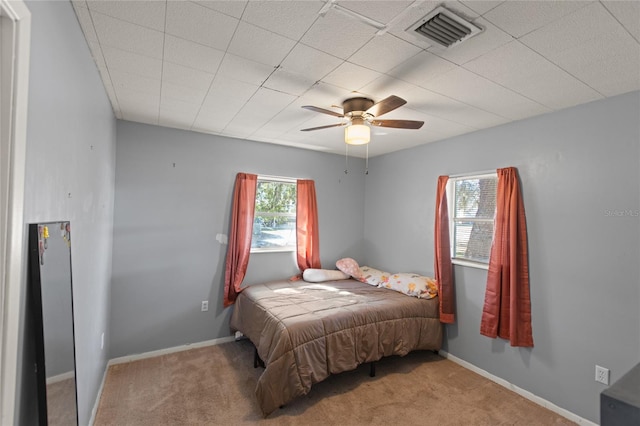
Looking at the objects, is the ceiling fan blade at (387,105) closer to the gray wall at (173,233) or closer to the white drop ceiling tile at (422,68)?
the white drop ceiling tile at (422,68)

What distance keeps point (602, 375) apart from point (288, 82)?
3.20 metres

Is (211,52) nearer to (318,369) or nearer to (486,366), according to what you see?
(318,369)

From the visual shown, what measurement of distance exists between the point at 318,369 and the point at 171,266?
199cm

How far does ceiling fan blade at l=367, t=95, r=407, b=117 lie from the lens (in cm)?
201

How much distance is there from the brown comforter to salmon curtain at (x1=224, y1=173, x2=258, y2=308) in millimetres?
176

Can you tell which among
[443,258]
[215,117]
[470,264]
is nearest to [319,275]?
[443,258]

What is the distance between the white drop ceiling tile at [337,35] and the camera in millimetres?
1457

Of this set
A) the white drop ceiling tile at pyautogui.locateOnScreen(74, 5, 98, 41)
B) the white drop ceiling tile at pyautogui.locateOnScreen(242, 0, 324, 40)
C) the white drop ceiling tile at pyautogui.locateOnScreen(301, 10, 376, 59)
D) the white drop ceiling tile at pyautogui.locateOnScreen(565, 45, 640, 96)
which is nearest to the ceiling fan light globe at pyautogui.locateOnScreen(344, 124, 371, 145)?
the white drop ceiling tile at pyautogui.locateOnScreen(301, 10, 376, 59)

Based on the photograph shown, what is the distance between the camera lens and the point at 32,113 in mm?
982

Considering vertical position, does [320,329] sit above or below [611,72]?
below

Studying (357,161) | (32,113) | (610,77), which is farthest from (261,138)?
(610,77)

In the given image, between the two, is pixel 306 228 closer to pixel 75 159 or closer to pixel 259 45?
pixel 259 45

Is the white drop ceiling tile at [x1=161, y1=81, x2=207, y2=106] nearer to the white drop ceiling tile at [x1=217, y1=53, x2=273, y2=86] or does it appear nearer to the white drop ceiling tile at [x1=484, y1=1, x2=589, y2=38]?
the white drop ceiling tile at [x1=217, y1=53, x2=273, y2=86]

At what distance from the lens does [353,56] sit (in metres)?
1.77
